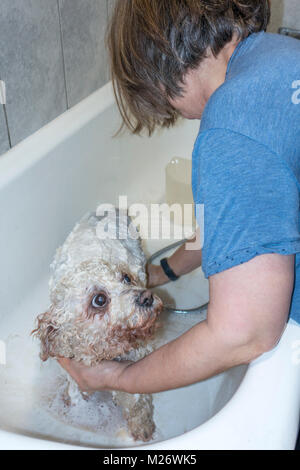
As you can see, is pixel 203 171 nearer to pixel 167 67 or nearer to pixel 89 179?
pixel 167 67

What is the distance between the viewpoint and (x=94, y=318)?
103 cm

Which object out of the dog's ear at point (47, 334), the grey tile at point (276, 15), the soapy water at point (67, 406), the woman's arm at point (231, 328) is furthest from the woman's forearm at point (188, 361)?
the grey tile at point (276, 15)

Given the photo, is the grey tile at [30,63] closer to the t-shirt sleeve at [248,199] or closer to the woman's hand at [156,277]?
the woman's hand at [156,277]

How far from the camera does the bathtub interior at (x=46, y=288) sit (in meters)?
1.18

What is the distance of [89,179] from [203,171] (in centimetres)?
98

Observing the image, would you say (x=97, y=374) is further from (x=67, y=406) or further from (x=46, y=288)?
(x=46, y=288)

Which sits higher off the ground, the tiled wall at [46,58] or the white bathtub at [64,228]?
the tiled wall at [46,58]

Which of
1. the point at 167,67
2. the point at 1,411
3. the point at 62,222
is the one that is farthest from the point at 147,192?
the point at 167,67

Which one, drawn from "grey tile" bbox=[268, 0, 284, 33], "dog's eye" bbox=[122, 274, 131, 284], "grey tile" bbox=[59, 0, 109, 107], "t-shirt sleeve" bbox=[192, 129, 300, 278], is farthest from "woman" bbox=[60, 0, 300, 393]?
"grey tile" bbox=[268, 0, 284, 33]

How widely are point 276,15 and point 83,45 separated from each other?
1035 millimetres

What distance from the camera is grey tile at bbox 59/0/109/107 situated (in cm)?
134

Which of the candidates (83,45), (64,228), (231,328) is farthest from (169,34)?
(64,228)

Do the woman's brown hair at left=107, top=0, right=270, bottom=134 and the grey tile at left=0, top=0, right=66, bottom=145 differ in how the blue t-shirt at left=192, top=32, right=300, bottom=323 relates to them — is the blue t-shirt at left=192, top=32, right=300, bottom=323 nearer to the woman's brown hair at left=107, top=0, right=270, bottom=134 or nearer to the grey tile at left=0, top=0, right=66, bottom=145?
the woman's brown hair at left=107, top=0, right=270, bottom=134
